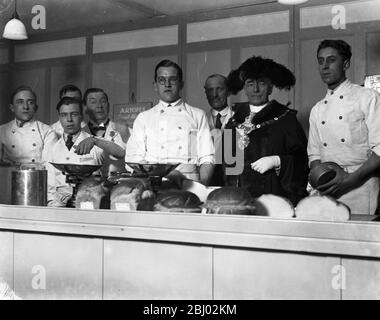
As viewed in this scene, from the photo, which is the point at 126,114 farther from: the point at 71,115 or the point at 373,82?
the point at 373,82

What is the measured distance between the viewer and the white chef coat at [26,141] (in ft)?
10.2

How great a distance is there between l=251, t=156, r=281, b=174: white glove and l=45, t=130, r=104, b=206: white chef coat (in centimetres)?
95

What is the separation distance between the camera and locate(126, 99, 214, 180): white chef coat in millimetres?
2705

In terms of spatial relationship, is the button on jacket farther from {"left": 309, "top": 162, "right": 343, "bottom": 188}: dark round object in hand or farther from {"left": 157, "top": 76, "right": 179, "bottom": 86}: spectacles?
{"left": 309, "top": 162, "right": 343, "bottom": 188}: dark round object in hand

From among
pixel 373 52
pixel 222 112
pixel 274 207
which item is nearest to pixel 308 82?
pixel 373 52

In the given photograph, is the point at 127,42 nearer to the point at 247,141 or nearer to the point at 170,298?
the point at 247,141

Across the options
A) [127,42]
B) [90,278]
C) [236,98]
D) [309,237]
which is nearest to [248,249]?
[309,237]

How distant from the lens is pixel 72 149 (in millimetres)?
3045

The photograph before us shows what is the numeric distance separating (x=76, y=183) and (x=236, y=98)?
961 mm

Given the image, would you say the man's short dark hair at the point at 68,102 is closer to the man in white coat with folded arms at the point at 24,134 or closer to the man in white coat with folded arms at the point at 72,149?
the man in white coat with folded arms at the point at 72,149

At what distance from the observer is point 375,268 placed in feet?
5.23

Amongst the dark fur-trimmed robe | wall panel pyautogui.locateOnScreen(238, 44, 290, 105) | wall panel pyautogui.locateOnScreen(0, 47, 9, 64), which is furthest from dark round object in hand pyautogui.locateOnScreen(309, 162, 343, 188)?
wall panel pyautogui.locateOnScreen(0, 47, 9, 64)

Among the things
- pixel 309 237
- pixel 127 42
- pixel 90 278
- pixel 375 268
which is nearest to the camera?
pixel 375 268

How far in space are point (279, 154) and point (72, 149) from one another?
1.25 metres
